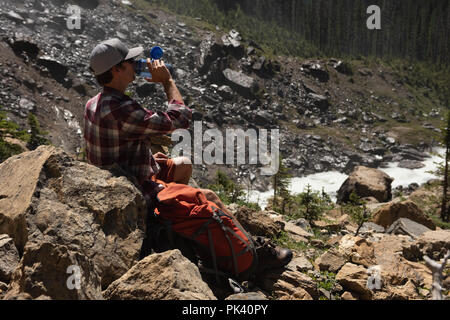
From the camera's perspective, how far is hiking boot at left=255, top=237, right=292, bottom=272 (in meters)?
4.00

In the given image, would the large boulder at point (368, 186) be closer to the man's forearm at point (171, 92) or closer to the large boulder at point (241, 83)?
the man's forearm at point (171, 92)

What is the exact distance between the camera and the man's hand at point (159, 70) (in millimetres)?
3646

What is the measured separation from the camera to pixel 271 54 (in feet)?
255

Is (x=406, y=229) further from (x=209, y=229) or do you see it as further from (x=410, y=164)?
(x=410, y=164)

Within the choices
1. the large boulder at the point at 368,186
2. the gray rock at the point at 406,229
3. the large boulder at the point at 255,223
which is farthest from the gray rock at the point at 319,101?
the large boulder at the point at 255,223

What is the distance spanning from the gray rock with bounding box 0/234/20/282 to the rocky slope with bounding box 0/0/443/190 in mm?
32183

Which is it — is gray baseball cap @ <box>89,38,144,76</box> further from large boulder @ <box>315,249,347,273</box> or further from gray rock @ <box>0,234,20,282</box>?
large boulder @ <box>315,249,347,273</box>

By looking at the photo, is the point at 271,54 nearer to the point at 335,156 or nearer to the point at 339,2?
the point at 335,156

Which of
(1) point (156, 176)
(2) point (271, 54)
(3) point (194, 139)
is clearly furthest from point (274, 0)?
(1) point (156, 176)

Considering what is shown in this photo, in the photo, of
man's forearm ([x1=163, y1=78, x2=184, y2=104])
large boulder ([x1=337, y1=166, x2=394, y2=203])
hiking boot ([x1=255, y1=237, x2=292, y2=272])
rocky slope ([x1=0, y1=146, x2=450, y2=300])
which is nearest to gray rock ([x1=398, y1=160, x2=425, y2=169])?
large boulder ([x1=337, y1=166, x2=394, y2=203])

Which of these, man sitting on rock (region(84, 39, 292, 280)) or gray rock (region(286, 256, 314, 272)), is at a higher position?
man sitting on rock (region(84, 39, 292, 280))

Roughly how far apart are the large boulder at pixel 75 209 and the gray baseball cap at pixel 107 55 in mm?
951

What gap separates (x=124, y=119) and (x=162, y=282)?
1.53 metres

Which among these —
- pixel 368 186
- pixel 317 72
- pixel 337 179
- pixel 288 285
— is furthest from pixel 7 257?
pixel 317 72
